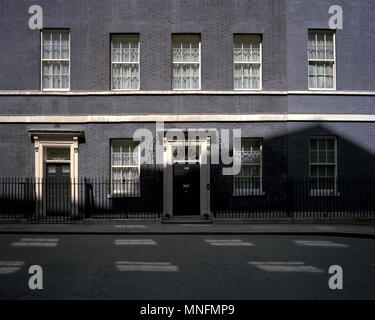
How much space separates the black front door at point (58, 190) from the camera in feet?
65.1

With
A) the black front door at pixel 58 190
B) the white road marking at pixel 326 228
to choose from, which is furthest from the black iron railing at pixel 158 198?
the white road marking at pixel 326 228

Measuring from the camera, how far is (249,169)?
66.5 feet

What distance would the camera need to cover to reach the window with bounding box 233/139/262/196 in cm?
2008

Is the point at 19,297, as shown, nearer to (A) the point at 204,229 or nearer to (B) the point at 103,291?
(B) the point at 103,291

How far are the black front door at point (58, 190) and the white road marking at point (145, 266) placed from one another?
409 inches

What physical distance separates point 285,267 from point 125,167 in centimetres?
1148

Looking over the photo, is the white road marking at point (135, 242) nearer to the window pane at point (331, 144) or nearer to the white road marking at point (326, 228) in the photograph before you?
the white road marking at point (326, 228)

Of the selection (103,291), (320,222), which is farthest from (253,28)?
(103,291)

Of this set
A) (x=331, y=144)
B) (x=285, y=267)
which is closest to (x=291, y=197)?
(x=331, y=144)

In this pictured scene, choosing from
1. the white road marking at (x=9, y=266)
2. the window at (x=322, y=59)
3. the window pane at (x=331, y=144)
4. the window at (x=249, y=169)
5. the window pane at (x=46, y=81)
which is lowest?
the white road marking at (x=9, y=266)

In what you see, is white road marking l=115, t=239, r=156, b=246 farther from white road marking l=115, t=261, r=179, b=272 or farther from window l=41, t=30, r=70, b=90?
window l=41, t=30, r=70, b=90

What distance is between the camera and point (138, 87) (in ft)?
66.4

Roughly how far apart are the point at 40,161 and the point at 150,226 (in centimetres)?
532

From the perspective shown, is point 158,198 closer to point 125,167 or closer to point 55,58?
point 125,167
